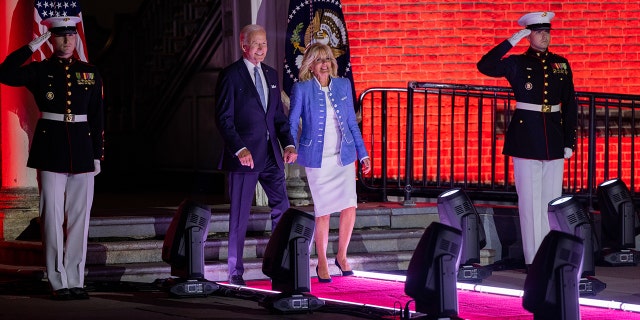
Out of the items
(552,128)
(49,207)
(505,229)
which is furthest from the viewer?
(505,229)

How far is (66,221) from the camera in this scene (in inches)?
375

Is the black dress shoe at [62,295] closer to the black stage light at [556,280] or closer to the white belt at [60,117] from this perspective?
the white belt at [60,117]

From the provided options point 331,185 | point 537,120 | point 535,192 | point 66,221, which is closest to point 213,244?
point 331,185

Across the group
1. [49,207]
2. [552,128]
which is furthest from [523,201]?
[49,207]

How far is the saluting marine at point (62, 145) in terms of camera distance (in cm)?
933

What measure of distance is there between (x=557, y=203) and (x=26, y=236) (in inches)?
177

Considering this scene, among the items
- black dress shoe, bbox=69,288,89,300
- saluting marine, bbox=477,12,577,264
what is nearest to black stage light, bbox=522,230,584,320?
saluting marine, bbox=477,12,577,264

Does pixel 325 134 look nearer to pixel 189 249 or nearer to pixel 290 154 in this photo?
pixel 290 154

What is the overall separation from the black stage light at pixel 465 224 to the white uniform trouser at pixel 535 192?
383mm

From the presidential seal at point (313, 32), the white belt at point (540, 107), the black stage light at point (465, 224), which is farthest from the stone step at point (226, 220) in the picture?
the white belt at point (540, 107)

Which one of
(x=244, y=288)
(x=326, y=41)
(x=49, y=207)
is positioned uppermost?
(x=326, y=41)

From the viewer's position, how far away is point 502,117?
14.3m

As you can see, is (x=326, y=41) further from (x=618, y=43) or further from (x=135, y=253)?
(x=618, y=43)

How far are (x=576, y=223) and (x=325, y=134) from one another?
6.89 feet
